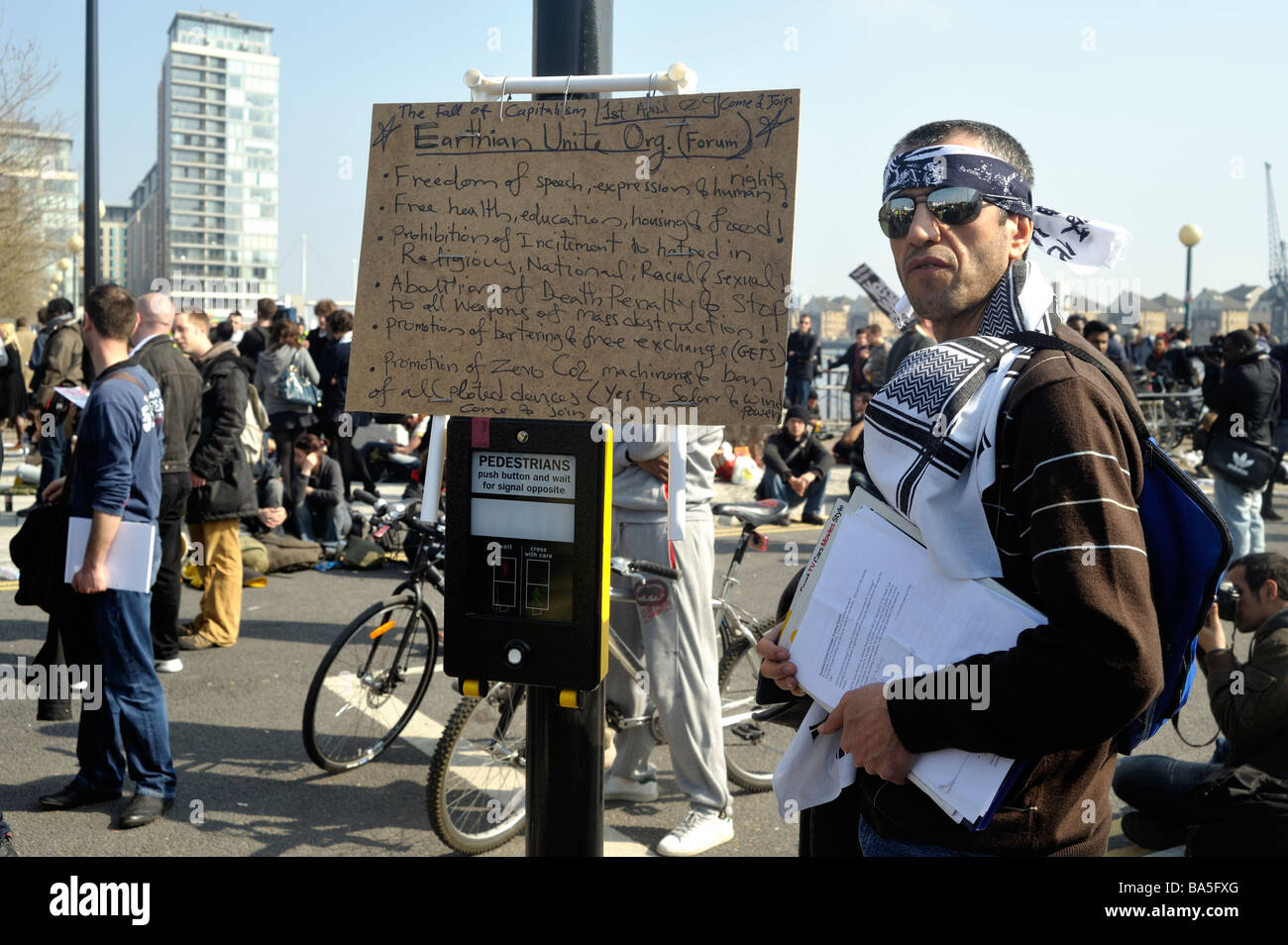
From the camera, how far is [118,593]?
4539 mm

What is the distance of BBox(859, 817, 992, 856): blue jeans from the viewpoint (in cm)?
176

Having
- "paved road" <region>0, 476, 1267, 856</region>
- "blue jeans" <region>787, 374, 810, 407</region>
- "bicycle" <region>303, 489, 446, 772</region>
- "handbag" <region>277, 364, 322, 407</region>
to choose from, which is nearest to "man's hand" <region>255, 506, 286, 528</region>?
"paved road" <region>0, 476, 1267, 856</region>

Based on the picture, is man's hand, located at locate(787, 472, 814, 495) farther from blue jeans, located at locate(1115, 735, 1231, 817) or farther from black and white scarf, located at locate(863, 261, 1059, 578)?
black and white scarf, located at locate(863, 261, 1059, 578)

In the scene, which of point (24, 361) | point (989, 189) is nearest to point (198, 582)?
point (989, 189)

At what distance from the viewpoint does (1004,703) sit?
1561 mm

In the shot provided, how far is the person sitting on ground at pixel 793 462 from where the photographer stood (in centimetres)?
1155

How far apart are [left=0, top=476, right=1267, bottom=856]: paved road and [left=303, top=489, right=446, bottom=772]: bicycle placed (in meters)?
0.13

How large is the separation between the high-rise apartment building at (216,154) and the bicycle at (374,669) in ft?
552

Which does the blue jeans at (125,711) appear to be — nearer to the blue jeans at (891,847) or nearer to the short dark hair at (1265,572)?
the blue jeans at (891,847)

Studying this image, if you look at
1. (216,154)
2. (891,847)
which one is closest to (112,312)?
(891,847)

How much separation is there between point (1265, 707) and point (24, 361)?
1831 cm

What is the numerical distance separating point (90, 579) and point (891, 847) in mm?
3646
